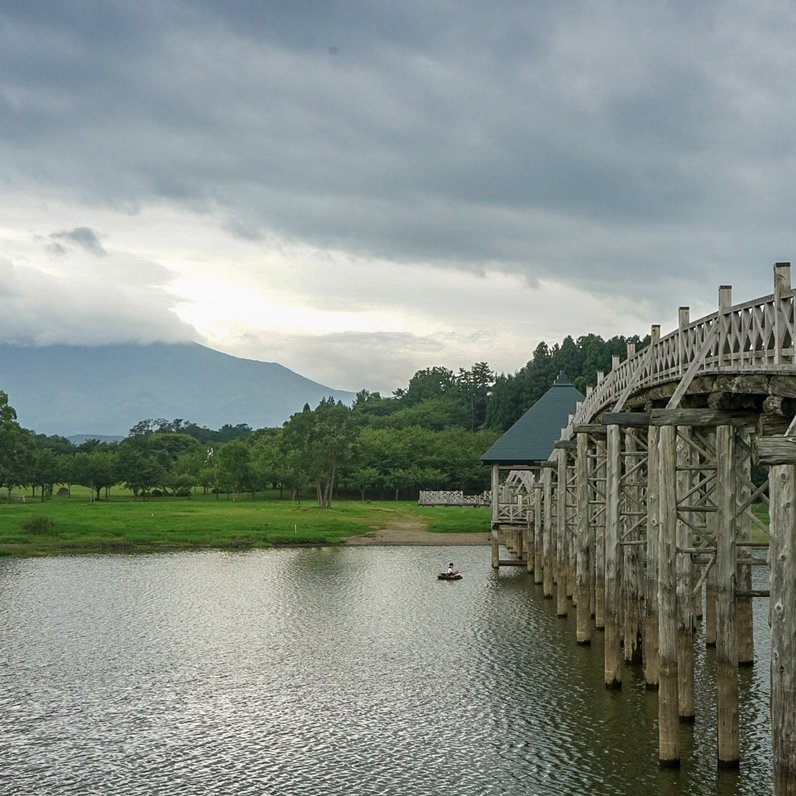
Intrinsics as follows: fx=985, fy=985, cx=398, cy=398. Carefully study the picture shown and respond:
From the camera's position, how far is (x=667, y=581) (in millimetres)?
19734

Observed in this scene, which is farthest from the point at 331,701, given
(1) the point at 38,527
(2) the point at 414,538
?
(1) the point at 38,527

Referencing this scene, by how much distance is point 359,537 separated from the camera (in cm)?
7119

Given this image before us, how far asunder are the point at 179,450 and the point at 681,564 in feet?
398

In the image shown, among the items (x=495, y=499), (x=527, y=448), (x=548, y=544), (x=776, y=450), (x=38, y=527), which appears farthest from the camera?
(x=38, y=527)

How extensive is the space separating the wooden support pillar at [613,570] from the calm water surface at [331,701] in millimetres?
622

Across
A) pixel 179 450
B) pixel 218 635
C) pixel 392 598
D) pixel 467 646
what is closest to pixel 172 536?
pixel 392 598

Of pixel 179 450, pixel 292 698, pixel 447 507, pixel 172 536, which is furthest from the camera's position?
pixel 179 450

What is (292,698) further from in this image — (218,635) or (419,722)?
(218,635)

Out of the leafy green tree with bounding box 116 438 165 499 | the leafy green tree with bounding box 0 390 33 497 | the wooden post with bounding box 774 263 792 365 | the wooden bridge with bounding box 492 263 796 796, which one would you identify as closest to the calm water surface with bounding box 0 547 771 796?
the wooden bridge with bounding box 492 263 796 796

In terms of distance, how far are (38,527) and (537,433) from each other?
35565 millimetres

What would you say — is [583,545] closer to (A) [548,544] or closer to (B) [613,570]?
(B) [613,570]

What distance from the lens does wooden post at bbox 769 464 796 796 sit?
13055 mm

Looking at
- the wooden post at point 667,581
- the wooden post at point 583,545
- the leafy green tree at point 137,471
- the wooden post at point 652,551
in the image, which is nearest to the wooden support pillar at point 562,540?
the wooden post at point 583,545

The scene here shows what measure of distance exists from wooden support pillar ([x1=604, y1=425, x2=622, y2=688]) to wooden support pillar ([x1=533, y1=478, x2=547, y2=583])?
67.8 ft
